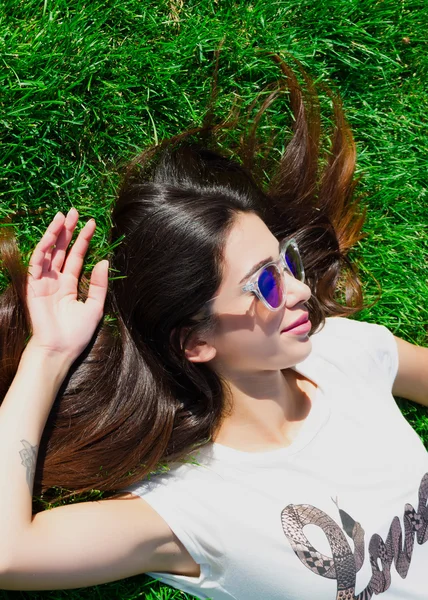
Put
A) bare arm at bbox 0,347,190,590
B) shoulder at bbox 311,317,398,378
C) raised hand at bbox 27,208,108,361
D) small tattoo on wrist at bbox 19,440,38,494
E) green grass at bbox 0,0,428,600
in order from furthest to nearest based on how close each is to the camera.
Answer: green grass at bbox 0,0,428,600 < shoulder at bbox 311,317,398,378 < raised hand at bbox 27,208,108,361 < small tattoo on wrist at bbox 19,440,38,494 < bare arm at bbox 0,347,190,590

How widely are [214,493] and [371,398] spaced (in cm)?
83

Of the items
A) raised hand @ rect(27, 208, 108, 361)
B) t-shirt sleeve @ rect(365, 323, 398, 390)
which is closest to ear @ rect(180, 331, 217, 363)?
raised hand @ rect(27, 208, 108, 361)

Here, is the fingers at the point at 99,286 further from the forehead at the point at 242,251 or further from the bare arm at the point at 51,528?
the forehead at the point at 242,251

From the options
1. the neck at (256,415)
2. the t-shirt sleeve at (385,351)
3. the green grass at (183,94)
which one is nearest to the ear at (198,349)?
the neck at (256,415)

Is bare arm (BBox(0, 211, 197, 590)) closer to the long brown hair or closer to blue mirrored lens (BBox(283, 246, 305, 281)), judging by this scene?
the long brown hair

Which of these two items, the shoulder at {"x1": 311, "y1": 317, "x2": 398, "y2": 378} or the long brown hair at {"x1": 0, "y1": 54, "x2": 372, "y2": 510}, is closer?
the long brown hair at {"x1": 0, "y1": 54, "x2": 372, "y2": 510}

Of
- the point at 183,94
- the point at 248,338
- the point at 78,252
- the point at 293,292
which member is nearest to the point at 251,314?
the point at 248,338

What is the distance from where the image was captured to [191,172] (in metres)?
2.94

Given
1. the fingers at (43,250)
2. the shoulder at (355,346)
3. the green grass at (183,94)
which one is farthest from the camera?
the green grass at (183,94)

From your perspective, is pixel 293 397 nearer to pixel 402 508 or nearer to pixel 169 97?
pixel 402 508

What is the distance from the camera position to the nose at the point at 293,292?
8.91 feet

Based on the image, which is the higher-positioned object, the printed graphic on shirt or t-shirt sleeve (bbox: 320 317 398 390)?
t-shirt sleeve (bbox: 320 317 398 390)

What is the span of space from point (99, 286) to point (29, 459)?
76 cm

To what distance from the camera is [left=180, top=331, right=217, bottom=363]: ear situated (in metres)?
2.73
